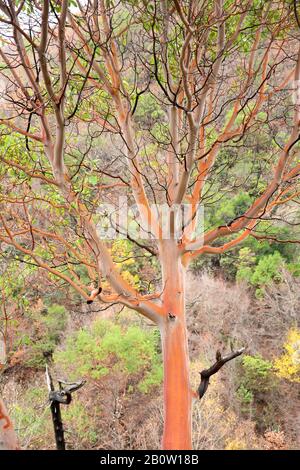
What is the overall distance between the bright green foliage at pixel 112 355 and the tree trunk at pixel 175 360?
762cm

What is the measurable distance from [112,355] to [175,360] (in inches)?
318

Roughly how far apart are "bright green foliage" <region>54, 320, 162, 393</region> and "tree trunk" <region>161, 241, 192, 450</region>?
7621mm

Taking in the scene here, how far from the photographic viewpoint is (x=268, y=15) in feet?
11.3

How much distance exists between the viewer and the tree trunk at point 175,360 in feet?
9.54

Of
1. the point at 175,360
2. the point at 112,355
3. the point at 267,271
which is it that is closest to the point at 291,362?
the point at 267,271

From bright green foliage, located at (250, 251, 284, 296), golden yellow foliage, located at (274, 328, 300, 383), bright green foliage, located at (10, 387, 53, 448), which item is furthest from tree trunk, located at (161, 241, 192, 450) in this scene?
bright green foliage, located at (250, 251, 284, 296)

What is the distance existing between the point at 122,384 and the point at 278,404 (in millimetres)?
4479

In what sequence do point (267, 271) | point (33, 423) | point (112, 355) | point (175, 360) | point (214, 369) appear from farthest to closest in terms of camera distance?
point (267, 271) < point (112, 355) < point (33, 423) < point (175, 360) < point (214, 369)

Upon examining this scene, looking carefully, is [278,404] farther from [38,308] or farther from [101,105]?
[101,105]

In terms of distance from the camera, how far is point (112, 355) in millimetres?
10688

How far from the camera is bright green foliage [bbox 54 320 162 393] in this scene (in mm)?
10367

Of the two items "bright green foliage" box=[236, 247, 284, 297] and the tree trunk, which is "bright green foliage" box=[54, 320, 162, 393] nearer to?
"bright green foliage" box=[236, 247, 284, 297]

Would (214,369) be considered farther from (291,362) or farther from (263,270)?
(263,270)
